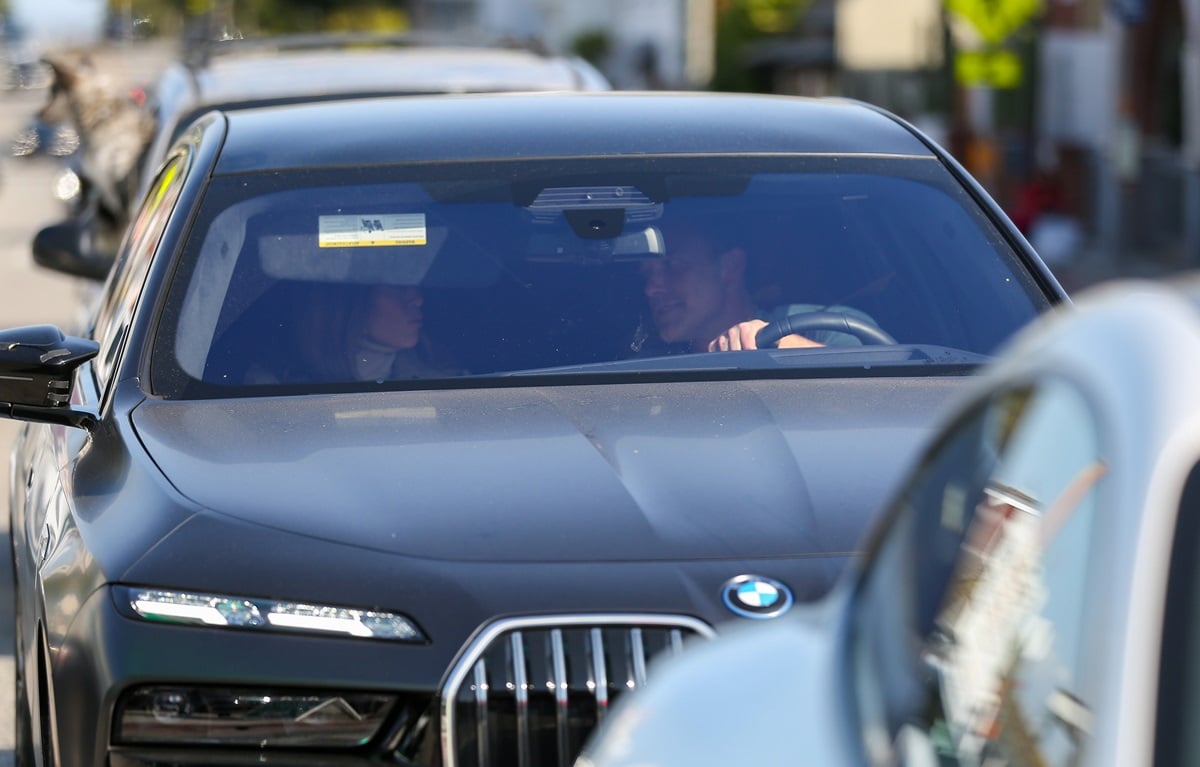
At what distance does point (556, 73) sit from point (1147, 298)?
22.3 ft

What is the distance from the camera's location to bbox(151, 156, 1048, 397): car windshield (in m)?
4.26

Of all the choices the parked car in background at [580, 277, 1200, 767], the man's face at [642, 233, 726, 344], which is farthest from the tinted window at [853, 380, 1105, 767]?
the man's face at [642, 233, 726, 344]

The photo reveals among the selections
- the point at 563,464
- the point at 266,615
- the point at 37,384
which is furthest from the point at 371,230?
the point at 266,615

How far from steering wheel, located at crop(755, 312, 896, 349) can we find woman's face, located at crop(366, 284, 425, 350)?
70cm

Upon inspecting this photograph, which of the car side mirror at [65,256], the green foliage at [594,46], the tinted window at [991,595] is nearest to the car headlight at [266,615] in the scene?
the tinted window at [991,595]

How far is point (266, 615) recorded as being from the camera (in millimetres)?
3150

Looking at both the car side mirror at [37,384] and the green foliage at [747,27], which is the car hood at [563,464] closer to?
the car side mirror at [37,384]

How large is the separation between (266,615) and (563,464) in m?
0.60

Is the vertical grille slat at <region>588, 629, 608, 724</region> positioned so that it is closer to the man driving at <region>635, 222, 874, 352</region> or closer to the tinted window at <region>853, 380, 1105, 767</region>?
the tinted window at <region>853, 380, 1105, 767</region>

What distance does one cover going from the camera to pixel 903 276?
457 centimetres

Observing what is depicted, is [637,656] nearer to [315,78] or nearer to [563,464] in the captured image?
[563,464]

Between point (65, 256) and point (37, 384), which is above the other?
point (37, 384)

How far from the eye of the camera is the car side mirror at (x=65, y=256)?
6828 mm

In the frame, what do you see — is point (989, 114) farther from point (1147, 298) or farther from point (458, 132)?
point (1147, 298)
